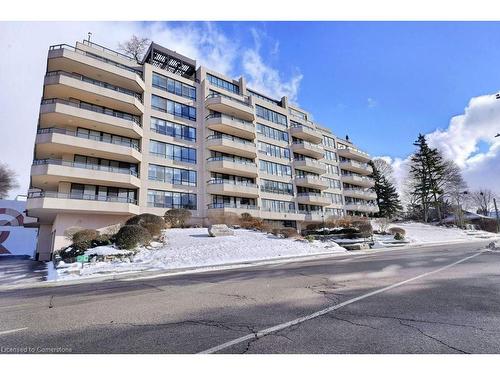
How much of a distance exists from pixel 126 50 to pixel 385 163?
63.6m

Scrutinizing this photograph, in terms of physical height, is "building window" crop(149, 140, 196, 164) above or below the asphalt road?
above

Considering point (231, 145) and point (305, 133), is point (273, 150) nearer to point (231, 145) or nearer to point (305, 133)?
point (305, 133)

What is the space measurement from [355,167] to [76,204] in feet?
173

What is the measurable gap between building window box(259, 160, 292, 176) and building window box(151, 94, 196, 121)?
40.7 ft

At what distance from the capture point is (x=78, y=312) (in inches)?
242

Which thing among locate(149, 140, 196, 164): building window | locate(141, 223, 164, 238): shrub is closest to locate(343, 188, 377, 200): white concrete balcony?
locate(149, 140, 196, 164): building window

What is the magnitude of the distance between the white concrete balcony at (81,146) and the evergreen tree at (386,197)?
56379mm

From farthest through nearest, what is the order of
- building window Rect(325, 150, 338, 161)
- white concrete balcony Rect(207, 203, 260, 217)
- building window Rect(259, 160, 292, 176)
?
building window Rect(325, 150, 338, 161), building window Rect(259, 160, 292, 176), white concrete balcony Rect(207, 203, 260, 217)

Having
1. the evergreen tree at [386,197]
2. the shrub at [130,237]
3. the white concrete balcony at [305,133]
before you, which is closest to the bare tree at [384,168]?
the evergreen tree at [386,197]

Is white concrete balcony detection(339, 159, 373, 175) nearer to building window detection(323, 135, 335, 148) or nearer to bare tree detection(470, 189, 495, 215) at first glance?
building window detection(323, 135, 335, 148)

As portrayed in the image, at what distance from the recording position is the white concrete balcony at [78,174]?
2508 cm

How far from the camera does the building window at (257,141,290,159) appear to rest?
4350 centimetres

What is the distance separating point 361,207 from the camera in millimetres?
57844

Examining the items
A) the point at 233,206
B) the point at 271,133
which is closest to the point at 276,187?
the point at 271,133
